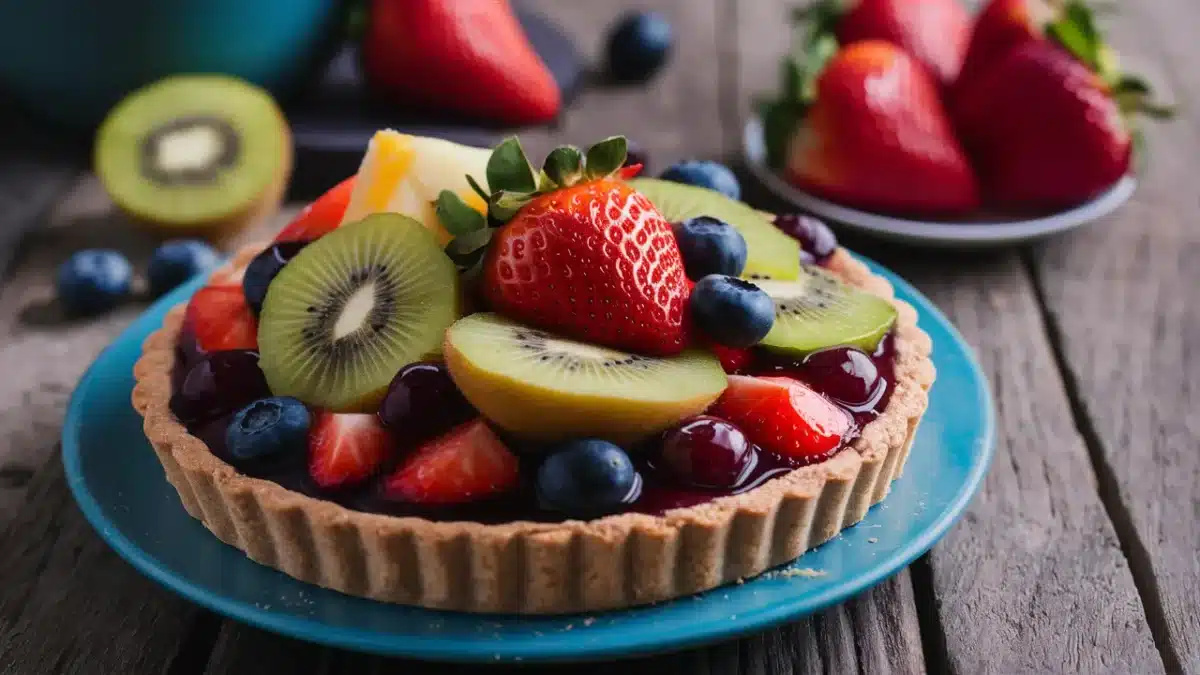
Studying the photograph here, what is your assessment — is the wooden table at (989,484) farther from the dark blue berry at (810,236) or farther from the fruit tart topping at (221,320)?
the dark blue berry at (810,236)

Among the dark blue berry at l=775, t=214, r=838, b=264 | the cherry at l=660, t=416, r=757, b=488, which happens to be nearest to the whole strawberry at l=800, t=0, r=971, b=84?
the dark blue berry at l=775, t=214, r=838, b=264

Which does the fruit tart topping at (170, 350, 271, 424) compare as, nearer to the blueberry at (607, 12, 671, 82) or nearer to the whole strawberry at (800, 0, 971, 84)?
the whole strawberry at (800, 0, 971, 84)

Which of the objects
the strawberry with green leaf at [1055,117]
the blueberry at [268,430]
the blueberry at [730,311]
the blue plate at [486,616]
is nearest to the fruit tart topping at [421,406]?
the blueberry at [268,430]

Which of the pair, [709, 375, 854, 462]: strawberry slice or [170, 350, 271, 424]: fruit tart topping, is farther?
[170, 350, 271, 424]: fruit tart topping

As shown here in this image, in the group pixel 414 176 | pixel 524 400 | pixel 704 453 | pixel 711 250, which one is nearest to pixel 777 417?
pixel 704 453

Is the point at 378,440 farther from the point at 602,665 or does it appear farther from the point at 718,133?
the point at 718,133

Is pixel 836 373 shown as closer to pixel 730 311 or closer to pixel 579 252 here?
pixel 730 311
